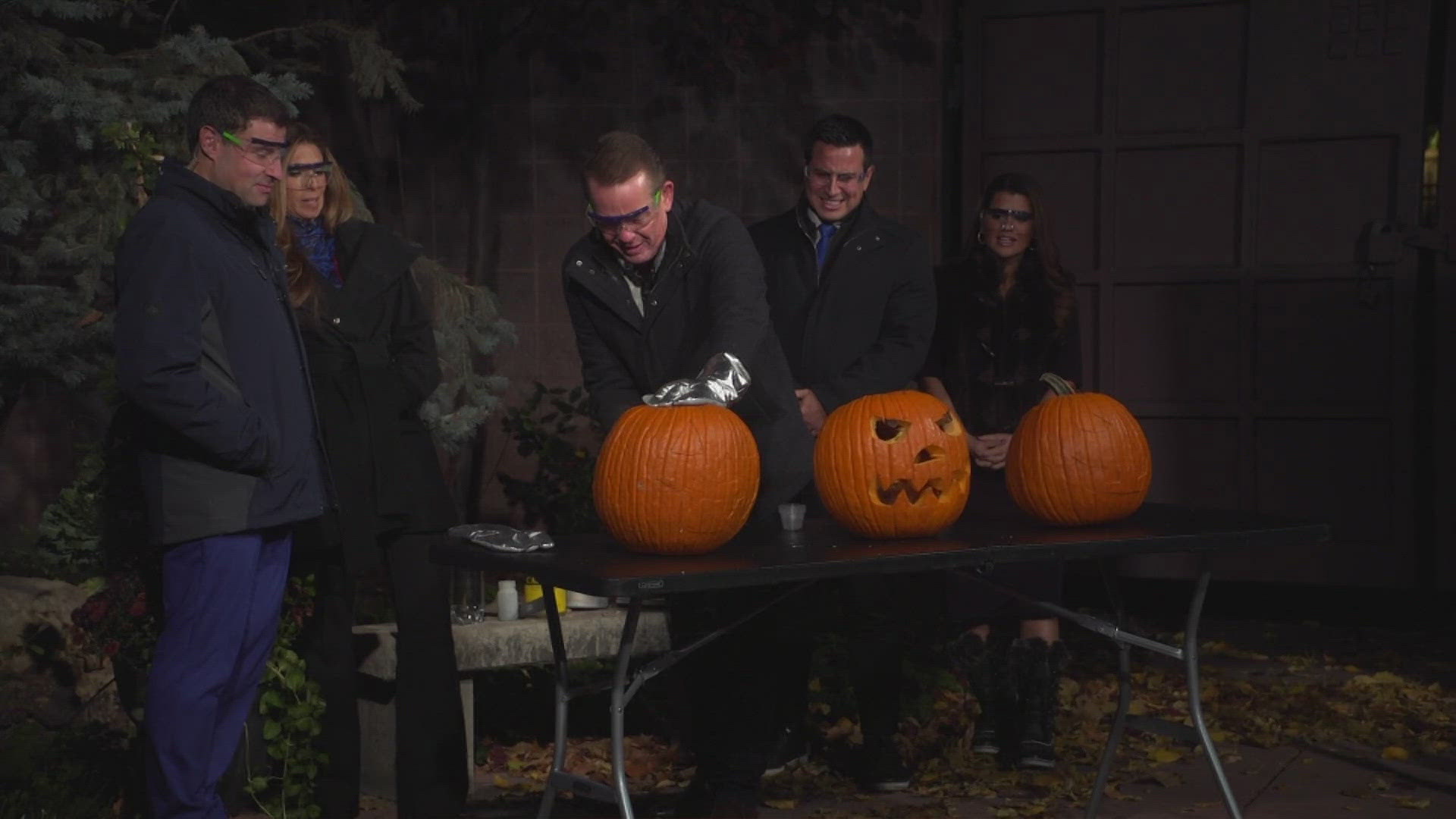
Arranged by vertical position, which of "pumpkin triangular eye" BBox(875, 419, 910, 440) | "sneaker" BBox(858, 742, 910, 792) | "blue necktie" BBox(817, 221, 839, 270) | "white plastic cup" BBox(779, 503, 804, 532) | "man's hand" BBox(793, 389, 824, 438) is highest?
"blue necktie" BBox(817, 221, 839, 270)

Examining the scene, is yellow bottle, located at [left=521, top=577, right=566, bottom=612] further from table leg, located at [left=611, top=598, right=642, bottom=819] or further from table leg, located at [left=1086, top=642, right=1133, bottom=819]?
table leg, located at [left=1086, top=642, right=1133, bottom=819]

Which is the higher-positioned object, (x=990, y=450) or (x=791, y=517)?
(x=990, y=450)

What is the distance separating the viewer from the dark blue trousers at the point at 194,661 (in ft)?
13.0

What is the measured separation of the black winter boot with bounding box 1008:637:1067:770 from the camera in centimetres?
543

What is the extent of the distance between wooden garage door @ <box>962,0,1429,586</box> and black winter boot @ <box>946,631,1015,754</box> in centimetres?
238

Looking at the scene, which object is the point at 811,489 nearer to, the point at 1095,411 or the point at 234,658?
the point at 1095,411

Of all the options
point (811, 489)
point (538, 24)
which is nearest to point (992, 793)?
point (811, 489)

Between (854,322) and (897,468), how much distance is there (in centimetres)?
141

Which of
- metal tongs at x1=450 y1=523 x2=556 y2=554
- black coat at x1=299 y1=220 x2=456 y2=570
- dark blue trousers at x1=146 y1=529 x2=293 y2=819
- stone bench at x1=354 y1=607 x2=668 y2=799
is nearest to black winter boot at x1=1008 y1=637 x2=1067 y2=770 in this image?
stone bench at x1=354 y1=607 x2=668 y2=799

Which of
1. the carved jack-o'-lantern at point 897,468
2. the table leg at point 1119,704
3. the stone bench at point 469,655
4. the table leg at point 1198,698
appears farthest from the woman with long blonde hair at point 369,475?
the table leg at point 1198,698

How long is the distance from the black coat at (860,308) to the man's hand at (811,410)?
4.0 inches

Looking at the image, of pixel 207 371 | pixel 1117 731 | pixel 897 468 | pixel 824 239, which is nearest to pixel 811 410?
pixel 824 239

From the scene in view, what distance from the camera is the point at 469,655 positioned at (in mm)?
5215

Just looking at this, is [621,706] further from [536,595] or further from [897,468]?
[536,595]
